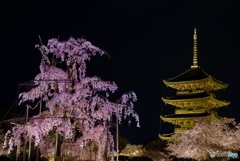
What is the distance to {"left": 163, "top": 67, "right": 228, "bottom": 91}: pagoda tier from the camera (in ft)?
143

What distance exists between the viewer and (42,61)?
23.2m

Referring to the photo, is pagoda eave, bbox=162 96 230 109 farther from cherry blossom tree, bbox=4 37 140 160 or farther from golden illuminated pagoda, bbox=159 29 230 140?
cherry blossom tree, bbox=4 37 140 160

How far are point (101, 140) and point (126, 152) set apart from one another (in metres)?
18.0

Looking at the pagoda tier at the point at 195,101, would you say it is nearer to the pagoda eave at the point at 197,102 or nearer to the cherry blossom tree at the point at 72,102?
the pagoda eave at the point at 197,102

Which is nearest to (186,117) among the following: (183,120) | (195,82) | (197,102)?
(183,120)

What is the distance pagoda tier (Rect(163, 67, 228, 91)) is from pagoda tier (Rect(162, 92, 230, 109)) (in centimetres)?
108

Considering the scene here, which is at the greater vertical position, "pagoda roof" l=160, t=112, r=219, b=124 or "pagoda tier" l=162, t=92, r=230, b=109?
"pagoda tier" l=162, t=92, r=230, b=109

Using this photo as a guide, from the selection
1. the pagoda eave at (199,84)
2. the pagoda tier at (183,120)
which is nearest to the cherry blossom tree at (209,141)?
the pagoda tier at (183,120)

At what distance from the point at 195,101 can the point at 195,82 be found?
213 cm

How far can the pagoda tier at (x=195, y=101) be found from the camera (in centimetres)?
4259


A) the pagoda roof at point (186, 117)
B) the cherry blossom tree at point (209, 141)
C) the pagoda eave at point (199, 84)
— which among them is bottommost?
the cherry blossom tree at point (209, 141)

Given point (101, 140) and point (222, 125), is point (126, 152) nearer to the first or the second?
point (222, 125)

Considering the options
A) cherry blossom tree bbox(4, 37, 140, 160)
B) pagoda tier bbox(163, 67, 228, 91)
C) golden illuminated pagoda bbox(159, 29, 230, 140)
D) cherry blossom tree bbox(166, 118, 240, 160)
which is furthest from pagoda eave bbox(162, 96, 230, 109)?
cherry blossom tree bbox(4, 37, 140, 160)

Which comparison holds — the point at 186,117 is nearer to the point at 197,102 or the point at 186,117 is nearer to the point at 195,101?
the point at 195,101
